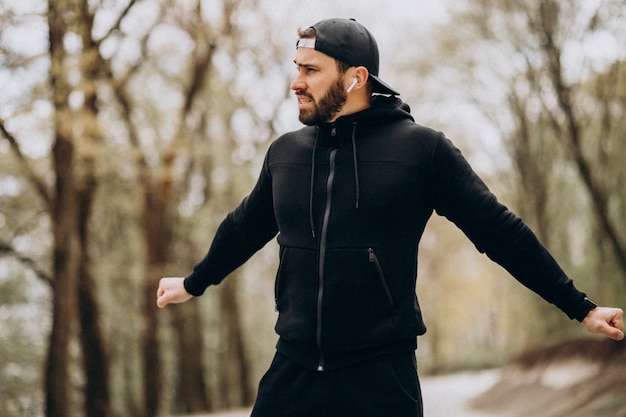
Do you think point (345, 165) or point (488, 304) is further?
point (488, 304)

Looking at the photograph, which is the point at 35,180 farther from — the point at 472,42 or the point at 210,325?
the point at 210,325

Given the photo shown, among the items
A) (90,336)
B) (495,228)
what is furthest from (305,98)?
(90,336)

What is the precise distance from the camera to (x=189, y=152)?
15617 millimetres

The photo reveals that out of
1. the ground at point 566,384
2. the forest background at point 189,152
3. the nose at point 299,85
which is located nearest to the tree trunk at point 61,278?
the forest background at point 189,152

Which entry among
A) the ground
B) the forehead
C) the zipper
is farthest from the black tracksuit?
the ground

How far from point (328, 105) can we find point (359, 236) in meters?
0.51

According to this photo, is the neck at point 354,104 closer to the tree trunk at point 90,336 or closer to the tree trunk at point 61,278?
the tree trunk at point 61,278

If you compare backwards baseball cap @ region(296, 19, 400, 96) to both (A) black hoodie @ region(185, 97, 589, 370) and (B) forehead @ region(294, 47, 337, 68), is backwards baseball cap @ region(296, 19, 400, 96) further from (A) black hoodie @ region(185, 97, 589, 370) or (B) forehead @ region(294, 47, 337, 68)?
(A) black hoodie @ region(185, 97, 589, 370)

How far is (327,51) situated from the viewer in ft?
10.0

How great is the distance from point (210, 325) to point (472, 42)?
12478mm

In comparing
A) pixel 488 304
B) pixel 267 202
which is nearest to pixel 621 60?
pixel 267 202

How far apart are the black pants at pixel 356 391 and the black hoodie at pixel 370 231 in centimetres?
4

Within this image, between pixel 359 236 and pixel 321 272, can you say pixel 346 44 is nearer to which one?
pixel 359 236

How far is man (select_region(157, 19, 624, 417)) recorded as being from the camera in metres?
2.86
